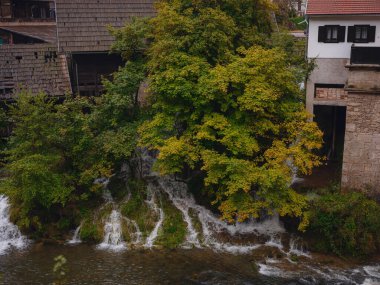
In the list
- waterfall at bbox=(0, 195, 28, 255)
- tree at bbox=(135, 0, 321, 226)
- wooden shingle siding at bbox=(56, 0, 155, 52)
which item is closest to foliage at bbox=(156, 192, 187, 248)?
tree at bbox=(135, 0, 321, 226)

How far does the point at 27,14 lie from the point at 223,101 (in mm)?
30049

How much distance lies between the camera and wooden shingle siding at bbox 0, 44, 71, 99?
33.0m

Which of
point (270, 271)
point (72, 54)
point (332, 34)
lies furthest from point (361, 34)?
point (72, 54)

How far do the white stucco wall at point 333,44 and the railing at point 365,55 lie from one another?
1324mm

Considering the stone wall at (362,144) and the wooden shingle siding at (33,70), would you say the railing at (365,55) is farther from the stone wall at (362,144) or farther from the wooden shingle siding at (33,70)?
the wooden shingle siding at (33,70)

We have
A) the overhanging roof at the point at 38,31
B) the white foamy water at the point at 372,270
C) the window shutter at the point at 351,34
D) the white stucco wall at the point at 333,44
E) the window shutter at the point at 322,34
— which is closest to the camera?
the white foamy water at the point at 372,270

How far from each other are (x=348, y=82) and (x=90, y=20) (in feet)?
63.7

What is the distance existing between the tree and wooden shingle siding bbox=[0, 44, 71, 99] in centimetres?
1064

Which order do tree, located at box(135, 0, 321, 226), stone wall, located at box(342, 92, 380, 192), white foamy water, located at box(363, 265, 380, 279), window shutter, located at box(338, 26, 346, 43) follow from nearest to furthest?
white foamy water, located at box(363, 265, 380, 279) < tree, located at box(135, 0, 321, 226) < stone wall, located at box(342, 92, 380, 192) < window shutter, located at box(338, 26, 346, 43)

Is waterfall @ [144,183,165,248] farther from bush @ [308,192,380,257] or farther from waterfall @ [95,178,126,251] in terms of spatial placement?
bush @ [308,192,380,257]

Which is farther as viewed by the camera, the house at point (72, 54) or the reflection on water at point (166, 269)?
the house at point (72, 54)

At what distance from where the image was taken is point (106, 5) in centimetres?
3562

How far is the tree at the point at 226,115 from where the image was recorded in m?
23.0

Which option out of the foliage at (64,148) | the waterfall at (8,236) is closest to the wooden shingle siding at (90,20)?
the foliage at (64,148)
